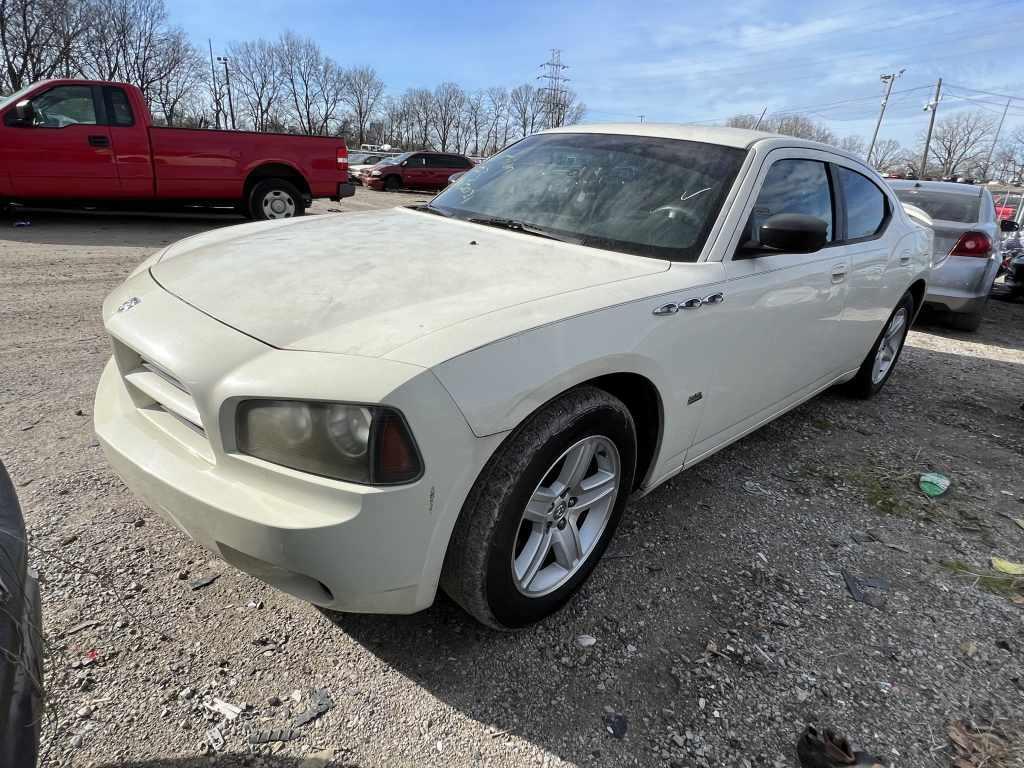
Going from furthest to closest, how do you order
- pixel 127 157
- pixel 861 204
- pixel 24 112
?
pixel 127 157
pixel 24 112
pixel 861 204

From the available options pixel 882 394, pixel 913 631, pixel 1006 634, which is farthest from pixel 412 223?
pixel 882 394

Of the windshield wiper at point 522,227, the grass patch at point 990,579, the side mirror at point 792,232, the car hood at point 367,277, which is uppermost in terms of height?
the side mirror at point 792,232

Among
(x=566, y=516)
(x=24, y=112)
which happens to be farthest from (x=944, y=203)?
(x=24, y=112)

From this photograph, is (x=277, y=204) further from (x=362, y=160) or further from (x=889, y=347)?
(x=362, y=160)

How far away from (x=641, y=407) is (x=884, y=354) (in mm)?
3246

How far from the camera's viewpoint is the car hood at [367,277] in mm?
1708

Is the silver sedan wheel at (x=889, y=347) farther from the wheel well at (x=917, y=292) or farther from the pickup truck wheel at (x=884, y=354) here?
the wheel well at (x=917, y=292)

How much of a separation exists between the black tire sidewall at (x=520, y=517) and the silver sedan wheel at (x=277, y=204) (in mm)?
8971

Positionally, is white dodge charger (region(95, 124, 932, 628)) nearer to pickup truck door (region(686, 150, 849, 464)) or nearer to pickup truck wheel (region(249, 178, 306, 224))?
pickup truck door (region(686, 150, 849, 464))

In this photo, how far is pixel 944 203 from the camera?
7.19m

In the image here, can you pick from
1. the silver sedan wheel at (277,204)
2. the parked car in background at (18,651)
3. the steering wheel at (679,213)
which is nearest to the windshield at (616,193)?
the steering wheel at (679,213)

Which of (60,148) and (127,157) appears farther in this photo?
(127,157)

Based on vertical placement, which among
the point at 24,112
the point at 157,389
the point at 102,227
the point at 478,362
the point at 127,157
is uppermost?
the point at 24,112

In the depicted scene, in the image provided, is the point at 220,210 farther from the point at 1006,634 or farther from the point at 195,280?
the point at 1006,634
